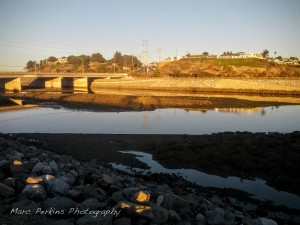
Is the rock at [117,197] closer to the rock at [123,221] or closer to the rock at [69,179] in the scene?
the rock at [123,221]

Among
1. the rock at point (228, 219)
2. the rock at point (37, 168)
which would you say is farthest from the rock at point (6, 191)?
the rock at point (228, 219)

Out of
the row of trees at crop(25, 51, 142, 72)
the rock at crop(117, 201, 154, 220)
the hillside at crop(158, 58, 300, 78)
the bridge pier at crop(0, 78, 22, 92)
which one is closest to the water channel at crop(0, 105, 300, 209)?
the rock at crop(117, 201, 154, 220)

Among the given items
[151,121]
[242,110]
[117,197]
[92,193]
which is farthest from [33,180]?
[242,110]

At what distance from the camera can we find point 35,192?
6.55 m

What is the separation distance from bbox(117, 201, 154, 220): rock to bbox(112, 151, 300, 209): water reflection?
7.49 metres

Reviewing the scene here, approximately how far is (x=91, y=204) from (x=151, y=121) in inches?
1009

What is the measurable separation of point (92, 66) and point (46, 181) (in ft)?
548

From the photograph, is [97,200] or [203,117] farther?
[203,117]

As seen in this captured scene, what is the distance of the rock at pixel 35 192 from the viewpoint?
21.3 ft

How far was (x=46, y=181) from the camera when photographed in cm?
733

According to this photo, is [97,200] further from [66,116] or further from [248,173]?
[66,116]

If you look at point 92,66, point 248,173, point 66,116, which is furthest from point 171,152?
point 92,66

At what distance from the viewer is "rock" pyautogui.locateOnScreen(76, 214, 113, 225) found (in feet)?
17.7

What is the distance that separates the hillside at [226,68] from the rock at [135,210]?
95.2m
